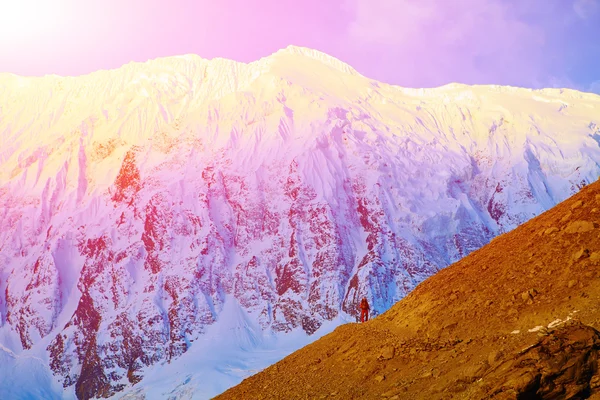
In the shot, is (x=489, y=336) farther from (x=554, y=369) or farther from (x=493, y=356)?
(x=554, y=369)

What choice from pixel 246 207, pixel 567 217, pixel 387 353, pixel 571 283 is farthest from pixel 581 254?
pixel 246 207

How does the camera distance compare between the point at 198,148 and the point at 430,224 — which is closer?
the point at 430,224

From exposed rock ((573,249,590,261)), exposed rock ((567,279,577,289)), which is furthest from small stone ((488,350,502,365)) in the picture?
exposed rock ((573,249,590,261))

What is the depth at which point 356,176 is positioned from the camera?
497 ft

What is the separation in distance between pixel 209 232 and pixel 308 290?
30.1 metres

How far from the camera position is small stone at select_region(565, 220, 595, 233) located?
1634 cm

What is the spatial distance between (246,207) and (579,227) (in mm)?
134757

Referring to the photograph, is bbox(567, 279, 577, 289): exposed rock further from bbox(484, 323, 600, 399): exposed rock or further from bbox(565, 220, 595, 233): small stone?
bbox(484, 323, 600, 399): exposed rock

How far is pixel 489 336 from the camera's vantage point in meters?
14.6

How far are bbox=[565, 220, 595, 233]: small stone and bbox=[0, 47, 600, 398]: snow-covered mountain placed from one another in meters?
115

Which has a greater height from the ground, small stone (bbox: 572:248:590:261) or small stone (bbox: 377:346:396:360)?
small stone (bbox: 572:248:590:261)

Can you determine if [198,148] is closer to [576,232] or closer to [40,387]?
[40,387]

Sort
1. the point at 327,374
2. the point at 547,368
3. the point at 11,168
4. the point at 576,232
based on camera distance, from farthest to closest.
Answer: the point at 11,168
the point at 327,374
the point at 576,232
the point at 547,368

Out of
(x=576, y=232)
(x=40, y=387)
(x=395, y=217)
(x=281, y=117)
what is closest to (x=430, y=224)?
(x=395, y=217)
